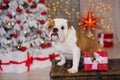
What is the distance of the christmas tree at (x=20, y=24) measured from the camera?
341 cm

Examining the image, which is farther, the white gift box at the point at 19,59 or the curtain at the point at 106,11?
the curtain at the point at 106,11

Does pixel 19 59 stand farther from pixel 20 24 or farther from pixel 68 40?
pixel 68 40

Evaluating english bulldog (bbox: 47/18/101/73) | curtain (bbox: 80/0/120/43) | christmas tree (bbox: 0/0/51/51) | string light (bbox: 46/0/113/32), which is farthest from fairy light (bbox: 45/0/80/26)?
english bulldog (bbox: 47/18/101/73)

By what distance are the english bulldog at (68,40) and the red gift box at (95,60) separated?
0.23 feet

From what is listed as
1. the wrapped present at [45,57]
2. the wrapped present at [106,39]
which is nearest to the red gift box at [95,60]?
the wrapped present at [45,57]

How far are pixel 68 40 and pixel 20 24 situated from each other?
195 cm

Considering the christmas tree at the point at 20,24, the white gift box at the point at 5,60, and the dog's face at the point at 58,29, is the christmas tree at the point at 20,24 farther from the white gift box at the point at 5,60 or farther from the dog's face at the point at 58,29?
the dog's face at the point at 58,29

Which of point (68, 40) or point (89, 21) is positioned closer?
point (68, 40)

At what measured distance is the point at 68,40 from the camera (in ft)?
5.43

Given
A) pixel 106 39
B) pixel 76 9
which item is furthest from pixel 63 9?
pixel 106 39

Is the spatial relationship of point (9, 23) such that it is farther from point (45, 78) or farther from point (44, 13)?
point (45, 78)

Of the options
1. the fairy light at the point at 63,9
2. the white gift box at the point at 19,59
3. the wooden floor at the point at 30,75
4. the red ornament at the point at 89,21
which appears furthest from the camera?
the fairy light at the point at 63,9

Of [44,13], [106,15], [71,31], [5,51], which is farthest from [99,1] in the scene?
[71,31]

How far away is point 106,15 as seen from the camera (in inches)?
211
